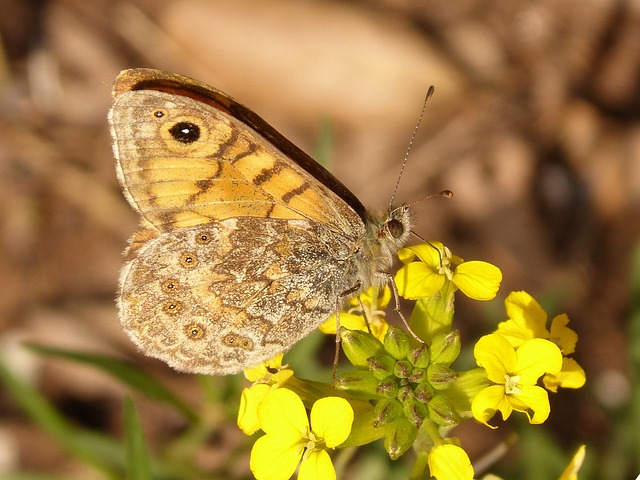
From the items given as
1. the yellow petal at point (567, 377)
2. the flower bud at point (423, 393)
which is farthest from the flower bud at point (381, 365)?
the yellow petal at point (567, 377)

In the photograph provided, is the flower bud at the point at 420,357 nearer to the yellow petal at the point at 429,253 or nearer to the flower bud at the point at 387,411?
the flower bud at the point at 387,411

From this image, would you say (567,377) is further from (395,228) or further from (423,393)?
(395,228)

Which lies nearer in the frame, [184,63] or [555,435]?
[555,435]

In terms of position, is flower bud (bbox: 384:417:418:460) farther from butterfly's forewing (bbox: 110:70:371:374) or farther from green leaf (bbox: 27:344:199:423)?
green leaf (bbox: 27:344:199:423)

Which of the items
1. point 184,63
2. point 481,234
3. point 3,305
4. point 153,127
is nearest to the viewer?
point 153,127

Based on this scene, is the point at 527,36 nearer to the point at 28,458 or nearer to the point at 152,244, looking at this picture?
the point at 152,244

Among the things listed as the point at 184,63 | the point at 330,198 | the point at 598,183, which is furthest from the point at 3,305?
the point at 598,183
